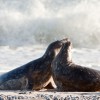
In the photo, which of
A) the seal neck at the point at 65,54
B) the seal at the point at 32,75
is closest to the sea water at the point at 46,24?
the seal at the point at 32,75

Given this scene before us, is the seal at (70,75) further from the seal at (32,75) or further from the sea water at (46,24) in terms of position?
the sea water at (46,24)

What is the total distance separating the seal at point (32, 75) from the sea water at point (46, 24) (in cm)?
639

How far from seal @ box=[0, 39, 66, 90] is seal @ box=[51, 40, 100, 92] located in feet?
0.73

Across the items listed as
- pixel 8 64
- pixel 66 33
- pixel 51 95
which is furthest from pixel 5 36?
pixel 51 95

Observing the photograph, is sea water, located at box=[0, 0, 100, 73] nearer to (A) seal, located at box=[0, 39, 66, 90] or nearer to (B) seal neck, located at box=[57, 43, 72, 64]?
(A) seal, located at box=[0, 39, 66, 90]

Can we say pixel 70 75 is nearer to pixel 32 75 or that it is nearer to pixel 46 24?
pixel 32 75

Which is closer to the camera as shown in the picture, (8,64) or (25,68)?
(25,68)

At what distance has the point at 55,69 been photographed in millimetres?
8227

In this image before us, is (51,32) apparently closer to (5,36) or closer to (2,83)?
(5,36)

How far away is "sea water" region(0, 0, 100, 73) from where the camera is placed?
17.4 m

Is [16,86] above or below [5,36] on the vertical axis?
below

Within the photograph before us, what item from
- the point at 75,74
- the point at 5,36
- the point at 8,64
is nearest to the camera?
the point at 75,74

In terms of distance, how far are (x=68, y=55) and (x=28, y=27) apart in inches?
437

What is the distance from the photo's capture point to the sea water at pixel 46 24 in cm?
1738
